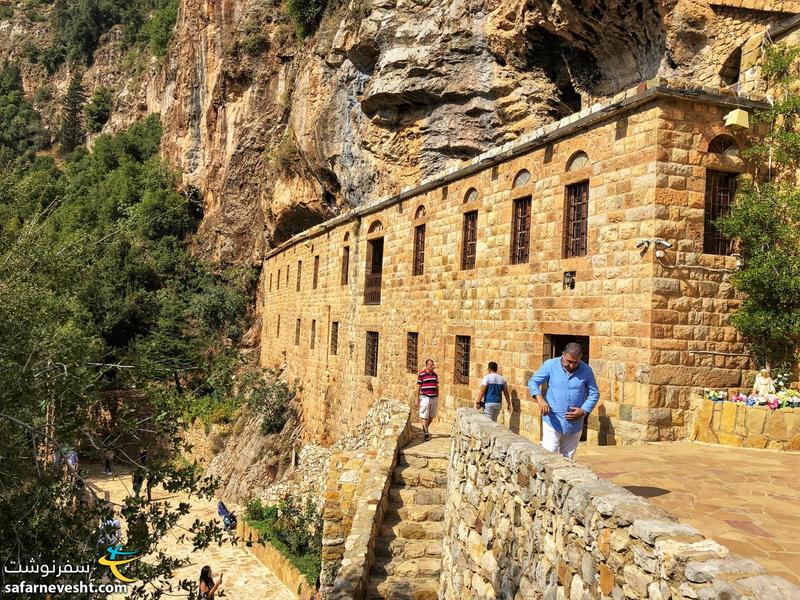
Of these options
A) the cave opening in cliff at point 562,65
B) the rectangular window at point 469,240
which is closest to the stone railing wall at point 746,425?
the rectangular window at point 469,240

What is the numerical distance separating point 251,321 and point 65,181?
25.3 metres

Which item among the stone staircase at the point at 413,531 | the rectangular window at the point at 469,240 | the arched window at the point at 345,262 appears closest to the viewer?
the stone staircase at the point at 413,531

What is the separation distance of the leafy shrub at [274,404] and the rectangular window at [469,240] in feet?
42.9

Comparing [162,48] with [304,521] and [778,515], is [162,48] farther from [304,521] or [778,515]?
[778,515]

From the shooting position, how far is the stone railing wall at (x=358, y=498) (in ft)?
22.2

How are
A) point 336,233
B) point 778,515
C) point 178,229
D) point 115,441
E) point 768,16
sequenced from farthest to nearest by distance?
point 178,229
point 336,233
point 768,16
point 115,441
point 778,515

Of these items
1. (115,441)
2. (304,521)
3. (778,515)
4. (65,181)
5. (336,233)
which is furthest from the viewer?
(65,181)

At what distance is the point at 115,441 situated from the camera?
5.52 metres

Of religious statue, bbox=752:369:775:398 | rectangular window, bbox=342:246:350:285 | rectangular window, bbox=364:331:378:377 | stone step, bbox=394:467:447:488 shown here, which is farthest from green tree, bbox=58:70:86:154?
religious statue, bbox=752:369:775:398

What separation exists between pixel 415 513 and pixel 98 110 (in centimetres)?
6231

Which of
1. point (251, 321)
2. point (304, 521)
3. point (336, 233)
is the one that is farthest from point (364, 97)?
point (251, 321)

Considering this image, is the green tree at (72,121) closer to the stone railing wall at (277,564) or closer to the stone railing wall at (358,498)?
the stone railing wall at (277,564)

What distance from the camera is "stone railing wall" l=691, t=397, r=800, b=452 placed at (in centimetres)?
713

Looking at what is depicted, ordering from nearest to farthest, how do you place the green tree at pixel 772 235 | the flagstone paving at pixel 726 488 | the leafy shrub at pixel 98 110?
the flagstone paving at pixel 726 488, the green tree at pixel 772 235, the leafy shrub at pixel 98 110
